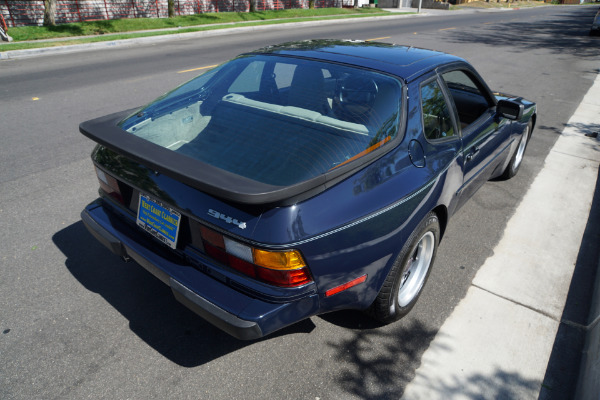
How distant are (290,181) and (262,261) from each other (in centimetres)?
41

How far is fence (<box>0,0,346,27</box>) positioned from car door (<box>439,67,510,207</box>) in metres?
20.1

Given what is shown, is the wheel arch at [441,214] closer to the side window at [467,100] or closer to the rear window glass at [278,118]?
the rear window glass at [278,118]

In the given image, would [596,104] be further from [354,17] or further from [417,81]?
[354,17]

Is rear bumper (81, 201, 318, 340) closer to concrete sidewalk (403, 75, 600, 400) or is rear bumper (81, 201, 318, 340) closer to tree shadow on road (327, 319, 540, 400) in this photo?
tree shadow on road (327, 319, 540, 400)

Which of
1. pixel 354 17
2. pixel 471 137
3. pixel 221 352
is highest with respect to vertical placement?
pixel 354 17

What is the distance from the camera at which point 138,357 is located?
8.18 ft

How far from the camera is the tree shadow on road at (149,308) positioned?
2.58 m

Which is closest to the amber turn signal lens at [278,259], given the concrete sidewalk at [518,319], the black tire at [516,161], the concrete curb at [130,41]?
the concrete sidewalk at [518,319]

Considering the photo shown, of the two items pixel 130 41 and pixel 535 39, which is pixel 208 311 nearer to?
pixel 130 41

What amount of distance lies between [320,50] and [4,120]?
18.4 ft

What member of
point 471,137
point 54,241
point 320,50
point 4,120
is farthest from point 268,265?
point 4,120

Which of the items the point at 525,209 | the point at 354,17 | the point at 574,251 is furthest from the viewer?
the point at 354,17

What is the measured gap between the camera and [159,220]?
234 cm

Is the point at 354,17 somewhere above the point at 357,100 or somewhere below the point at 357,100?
above
